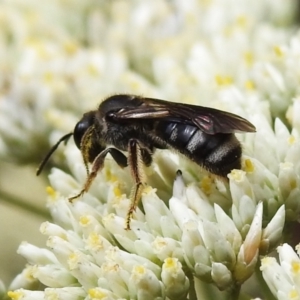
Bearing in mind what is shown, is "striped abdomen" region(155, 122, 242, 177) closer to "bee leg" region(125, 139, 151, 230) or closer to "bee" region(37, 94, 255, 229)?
"bee" region(37, 94, 255, 229)

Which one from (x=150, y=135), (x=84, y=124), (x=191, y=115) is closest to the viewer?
(x=191, y=115)

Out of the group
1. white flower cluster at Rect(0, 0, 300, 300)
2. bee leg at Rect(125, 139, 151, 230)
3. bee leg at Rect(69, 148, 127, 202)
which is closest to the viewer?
white flower cluster at Rect(0, 0, 300, 300)

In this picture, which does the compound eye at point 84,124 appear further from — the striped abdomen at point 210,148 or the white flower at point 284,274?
the white flower at point 284,274

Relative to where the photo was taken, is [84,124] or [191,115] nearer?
[191,115]

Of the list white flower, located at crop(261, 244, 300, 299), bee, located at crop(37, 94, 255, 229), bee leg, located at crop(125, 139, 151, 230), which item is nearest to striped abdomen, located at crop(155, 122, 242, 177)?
→ bee, located at crop(37, 94, 255, 229)

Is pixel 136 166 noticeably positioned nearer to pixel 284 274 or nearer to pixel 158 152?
pixel 158 152

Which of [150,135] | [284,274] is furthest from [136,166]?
[284,274]

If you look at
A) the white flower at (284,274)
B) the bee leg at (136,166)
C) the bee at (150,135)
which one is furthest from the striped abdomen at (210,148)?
the white flower at (284,274)
